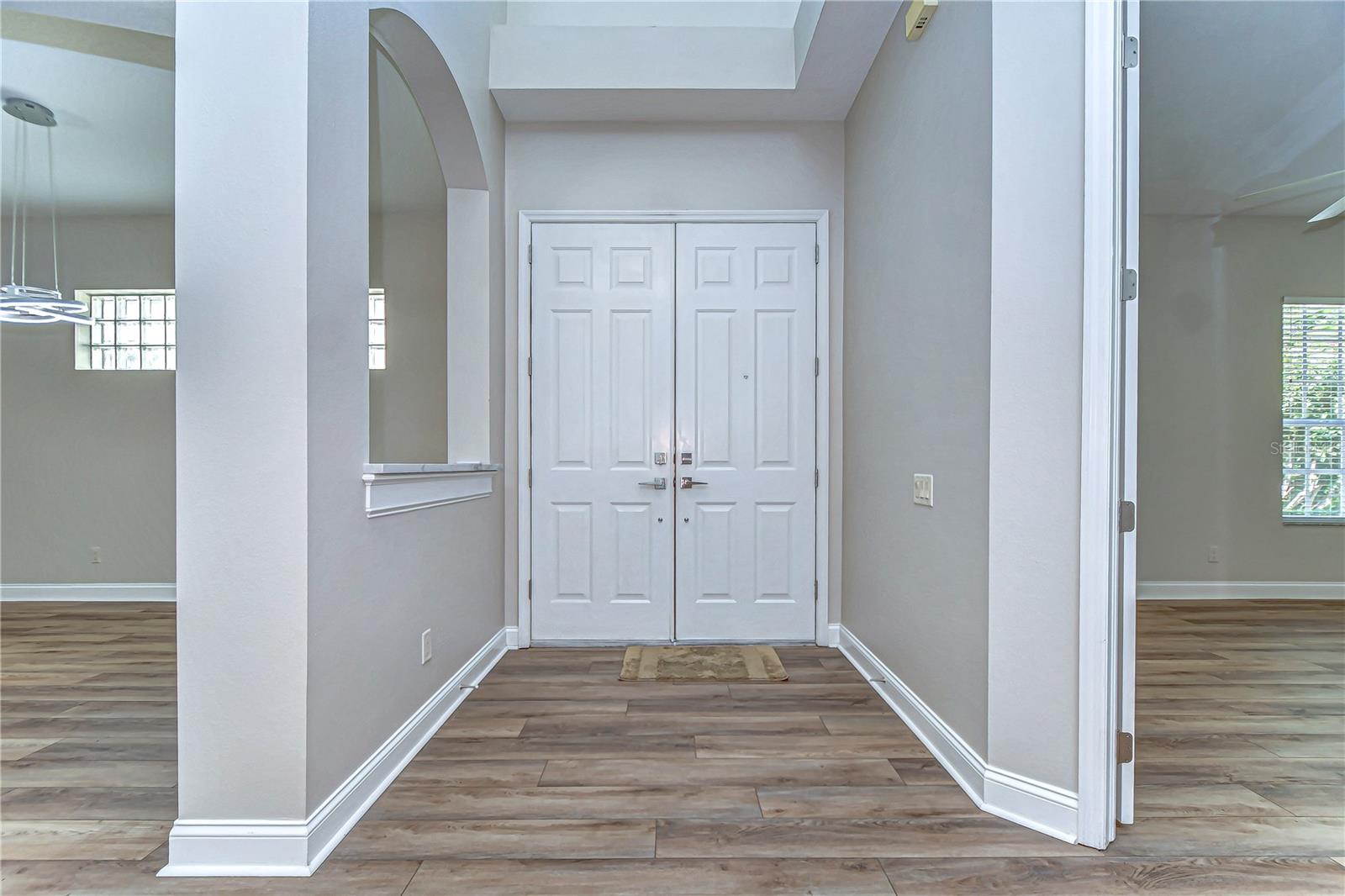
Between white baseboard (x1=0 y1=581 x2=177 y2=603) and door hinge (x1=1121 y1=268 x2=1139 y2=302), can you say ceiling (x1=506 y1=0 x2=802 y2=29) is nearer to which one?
door hinge (x1=1121 y1=268 x2=1139 y2=302)

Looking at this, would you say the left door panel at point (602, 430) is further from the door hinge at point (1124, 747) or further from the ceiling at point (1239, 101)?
the ceiling at point (1239, 101)

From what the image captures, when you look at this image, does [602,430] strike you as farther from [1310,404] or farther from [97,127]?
[1310,404]

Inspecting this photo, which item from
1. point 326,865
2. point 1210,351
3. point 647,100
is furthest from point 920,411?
point 1210,351

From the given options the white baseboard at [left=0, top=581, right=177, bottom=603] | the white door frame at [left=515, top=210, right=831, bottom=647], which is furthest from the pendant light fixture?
the white door frame at [left=515, top=210, right=831, bottom=647]

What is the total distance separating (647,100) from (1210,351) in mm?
4675

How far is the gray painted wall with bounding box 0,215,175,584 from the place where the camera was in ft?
16.1

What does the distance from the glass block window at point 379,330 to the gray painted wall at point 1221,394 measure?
5.70 m

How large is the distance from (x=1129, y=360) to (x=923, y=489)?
89 centimetres

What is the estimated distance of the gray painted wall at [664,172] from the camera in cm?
369

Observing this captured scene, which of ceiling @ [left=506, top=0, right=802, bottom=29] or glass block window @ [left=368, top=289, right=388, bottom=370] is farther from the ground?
ceiling @ [left=506, top=0, right=802, bottom=29]


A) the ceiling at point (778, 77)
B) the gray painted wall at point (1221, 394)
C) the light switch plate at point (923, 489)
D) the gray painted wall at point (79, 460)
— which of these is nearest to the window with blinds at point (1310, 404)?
the gray painted wall at point (1221, 394)

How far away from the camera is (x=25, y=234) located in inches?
187

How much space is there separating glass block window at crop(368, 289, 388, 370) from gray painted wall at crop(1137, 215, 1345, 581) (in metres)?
5.70

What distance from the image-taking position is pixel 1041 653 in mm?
1903
